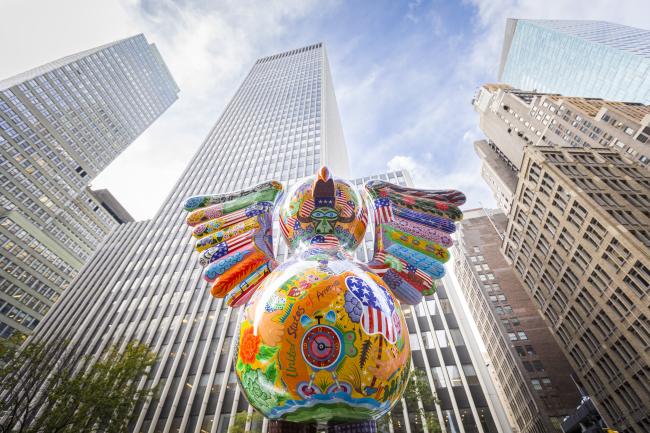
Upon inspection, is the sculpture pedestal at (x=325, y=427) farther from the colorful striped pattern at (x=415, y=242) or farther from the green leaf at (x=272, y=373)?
the colorful striped pattern at (x=415, y=242)

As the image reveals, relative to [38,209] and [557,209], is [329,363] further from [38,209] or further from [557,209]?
[38,209]

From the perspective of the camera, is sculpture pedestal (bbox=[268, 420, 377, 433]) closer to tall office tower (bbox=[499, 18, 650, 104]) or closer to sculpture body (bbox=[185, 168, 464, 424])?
sculpture body (bbox=[185, 168, 464, 424])

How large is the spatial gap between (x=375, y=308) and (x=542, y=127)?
71545 mm

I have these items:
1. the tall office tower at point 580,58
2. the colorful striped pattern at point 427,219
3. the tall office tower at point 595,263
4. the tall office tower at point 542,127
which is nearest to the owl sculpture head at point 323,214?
the colorful striped pattern at point 427,219

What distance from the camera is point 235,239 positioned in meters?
3.34

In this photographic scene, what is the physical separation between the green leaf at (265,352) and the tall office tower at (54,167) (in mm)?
53717

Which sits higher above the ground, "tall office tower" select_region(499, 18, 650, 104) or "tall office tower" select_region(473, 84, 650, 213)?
"tall office tower" select_region(499, 18, 650, 104)

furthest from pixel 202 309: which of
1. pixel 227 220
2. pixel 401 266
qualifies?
pixel 401 266

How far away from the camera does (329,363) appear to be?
1.89 m

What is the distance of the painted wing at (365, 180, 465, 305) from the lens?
10.8 feet

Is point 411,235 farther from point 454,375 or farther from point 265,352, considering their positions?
point 454,375

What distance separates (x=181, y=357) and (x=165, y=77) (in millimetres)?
108951

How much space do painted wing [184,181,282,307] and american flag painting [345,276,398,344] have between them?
136 cm

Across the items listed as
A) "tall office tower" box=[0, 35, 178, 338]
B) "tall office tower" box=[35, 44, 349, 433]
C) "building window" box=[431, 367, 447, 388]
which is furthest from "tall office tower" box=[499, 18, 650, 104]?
"tall office tower" box=[0, 35, 178, 338]
